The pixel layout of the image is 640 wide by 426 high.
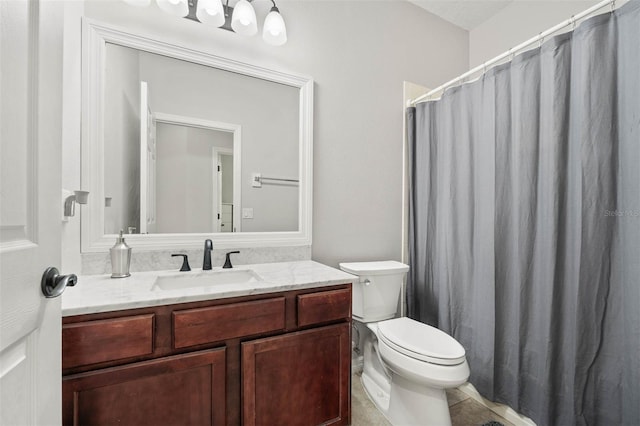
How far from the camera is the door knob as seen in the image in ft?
2.02

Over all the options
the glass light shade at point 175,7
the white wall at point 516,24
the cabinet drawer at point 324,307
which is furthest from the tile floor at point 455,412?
the white wall at point 516,24

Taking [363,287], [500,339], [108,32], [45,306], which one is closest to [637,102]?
[500,339]

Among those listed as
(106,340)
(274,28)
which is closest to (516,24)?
(274,28)

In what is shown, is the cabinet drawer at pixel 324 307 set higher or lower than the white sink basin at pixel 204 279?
lower

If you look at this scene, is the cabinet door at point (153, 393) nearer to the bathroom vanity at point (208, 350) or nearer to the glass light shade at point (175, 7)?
the bathroom vanity at point (208, 350)

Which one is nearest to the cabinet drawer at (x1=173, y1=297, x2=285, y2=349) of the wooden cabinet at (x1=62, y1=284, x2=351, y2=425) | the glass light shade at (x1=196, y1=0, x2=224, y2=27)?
the wooden cabinet at (x1=62, y1=284, x2=351, y2=425)

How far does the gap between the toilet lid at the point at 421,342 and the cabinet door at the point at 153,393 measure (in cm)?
82

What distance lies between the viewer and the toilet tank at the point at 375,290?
1.74 meters

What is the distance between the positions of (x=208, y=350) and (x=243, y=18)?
1.61 meters

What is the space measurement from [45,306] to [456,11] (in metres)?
2.93

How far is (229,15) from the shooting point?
160cm

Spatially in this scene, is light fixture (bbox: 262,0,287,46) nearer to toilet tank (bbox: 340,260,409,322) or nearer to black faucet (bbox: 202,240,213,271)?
black faucet (bbox: 202,240,213,271)

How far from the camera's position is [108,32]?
4.45ft

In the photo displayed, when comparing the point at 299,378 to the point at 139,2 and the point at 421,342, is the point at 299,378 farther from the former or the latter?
the point at 139,2
